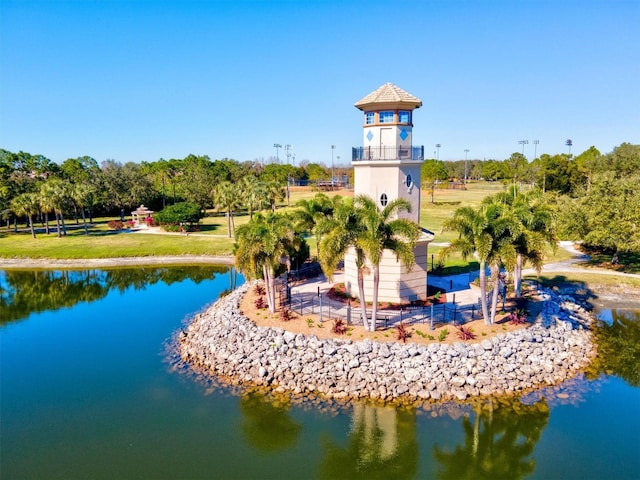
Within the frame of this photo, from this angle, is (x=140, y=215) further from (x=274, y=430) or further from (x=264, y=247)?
(x=274, y=430)

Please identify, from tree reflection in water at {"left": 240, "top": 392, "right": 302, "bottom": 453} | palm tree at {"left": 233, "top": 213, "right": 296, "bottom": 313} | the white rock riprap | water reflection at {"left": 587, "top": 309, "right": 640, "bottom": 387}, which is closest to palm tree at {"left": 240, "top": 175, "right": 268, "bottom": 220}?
palm tree at {"left": 233, "top": 213, "right": 296, "bottom": 313}

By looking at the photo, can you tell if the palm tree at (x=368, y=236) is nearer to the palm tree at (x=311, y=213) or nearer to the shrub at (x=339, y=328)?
the shrub at (x=339, y=328)

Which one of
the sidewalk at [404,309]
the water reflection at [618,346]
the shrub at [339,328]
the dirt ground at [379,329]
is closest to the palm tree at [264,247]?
the dirt ground at [379,329]

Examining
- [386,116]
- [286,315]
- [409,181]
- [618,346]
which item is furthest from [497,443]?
[386,116]

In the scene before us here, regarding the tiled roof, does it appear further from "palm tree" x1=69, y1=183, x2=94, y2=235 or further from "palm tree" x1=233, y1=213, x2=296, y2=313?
"palm tree" x1=69, y1=183, x2=94, y2=235

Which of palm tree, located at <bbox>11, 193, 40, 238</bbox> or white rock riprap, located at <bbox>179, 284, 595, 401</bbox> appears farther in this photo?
palm tree, located at <bbox>11, 193, 40, 238</bbox>

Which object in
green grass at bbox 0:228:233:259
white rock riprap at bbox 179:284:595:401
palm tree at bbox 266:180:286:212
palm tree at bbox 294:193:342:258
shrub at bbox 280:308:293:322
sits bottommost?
white rock riprap at bbox 179:284:595:401

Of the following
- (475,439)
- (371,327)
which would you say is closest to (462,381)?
(475,439)
